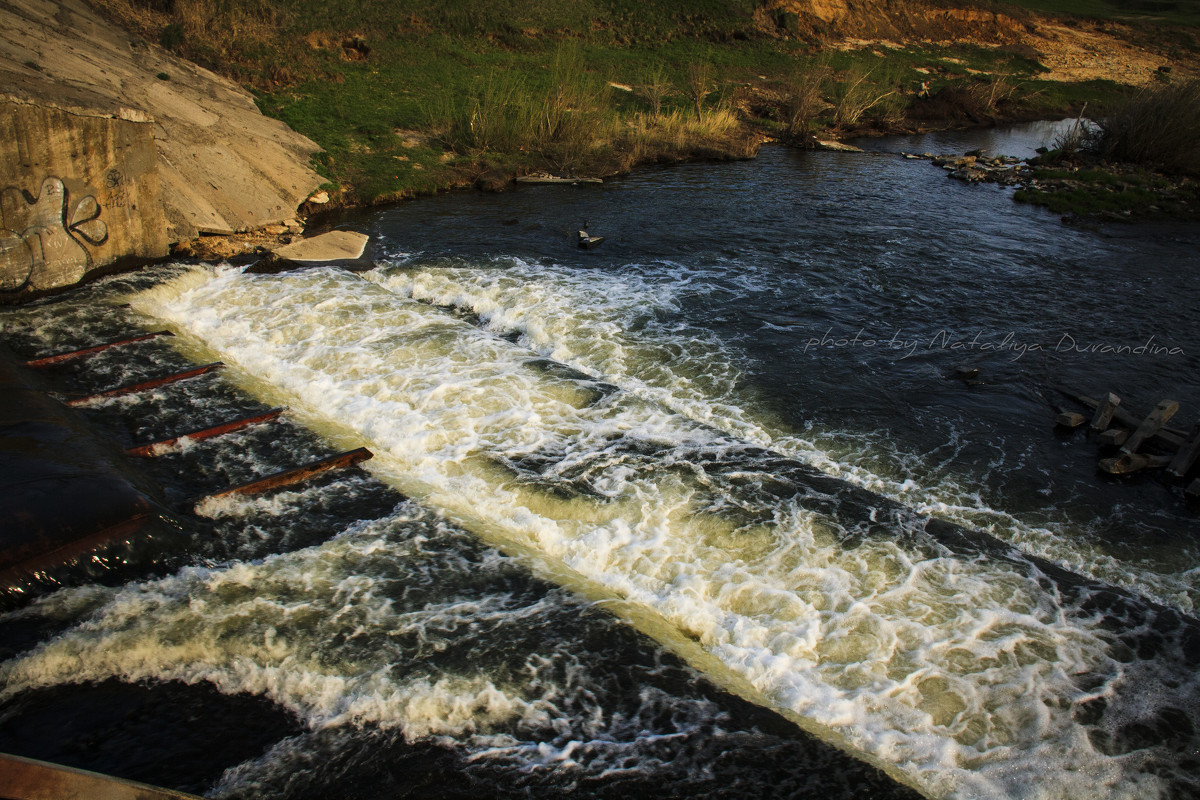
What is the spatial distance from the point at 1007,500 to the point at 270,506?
8232 mm

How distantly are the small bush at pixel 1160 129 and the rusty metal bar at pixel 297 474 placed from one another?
86.2ft

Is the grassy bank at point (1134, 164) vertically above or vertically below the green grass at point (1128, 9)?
below

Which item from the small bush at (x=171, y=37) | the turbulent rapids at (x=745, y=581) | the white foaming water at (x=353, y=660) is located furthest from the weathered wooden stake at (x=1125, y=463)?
the small bush at (x=171, y=37)

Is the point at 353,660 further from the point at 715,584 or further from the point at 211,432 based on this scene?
the point at 211,432

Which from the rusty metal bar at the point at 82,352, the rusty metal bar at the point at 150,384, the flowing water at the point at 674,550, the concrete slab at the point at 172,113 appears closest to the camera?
the flowing water at the point at 674,550

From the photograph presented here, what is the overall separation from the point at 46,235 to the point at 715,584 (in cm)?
1240

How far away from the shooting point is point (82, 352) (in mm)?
10133

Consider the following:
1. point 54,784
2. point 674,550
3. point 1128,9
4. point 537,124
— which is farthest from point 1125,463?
point 1128,9

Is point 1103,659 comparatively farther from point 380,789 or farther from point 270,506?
point 270,506

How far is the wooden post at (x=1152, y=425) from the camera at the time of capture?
8.80 m

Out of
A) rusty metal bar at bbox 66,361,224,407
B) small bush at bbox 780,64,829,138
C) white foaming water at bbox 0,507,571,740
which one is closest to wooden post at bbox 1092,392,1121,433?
white foaming water at bbox 0,507,571,740

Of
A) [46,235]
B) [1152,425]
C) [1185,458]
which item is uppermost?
[46,235]

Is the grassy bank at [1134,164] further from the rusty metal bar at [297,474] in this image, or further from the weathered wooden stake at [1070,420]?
the rusty metal bar at [297,474]

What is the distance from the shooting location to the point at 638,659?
573 cm
